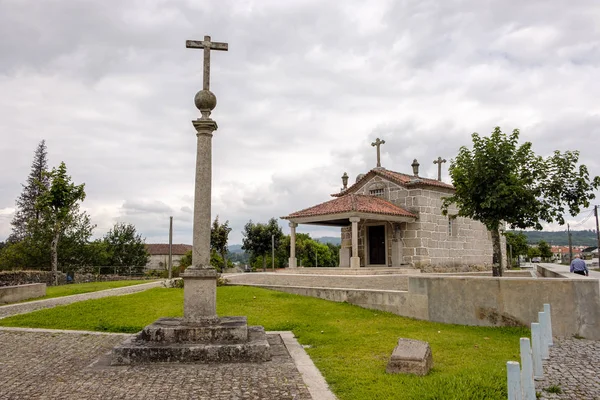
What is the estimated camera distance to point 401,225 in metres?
21.7

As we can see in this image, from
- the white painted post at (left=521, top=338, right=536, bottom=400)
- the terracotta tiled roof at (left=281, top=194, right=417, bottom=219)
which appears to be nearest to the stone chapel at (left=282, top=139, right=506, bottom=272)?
the terracotta tiled roof at (left=281, top=194, right=417, bottom=219)

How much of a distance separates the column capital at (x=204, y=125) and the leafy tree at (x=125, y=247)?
36.9m

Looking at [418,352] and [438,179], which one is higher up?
[438,179]

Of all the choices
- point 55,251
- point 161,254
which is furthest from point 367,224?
point 161,254

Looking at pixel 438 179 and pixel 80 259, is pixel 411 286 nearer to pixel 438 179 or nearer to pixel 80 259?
pixel 438 179

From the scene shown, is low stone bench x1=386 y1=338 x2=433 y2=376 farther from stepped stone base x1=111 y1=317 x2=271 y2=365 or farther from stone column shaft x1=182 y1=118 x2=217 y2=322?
stone column shaft x1=182 y1=118 x2=217 y2=322

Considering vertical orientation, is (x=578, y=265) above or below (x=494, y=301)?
above

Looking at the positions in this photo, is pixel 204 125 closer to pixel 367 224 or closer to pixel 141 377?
pixel 141 377

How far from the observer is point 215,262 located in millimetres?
32656

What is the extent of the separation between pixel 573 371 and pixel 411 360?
101 inches

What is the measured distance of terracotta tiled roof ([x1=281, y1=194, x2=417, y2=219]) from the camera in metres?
19.5

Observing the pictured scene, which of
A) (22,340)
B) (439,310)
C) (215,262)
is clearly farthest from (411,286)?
(215,262)

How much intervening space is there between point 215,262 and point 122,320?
71.6 ft

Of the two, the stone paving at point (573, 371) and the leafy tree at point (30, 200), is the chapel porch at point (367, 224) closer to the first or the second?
the stone paving at point (573, 371)
